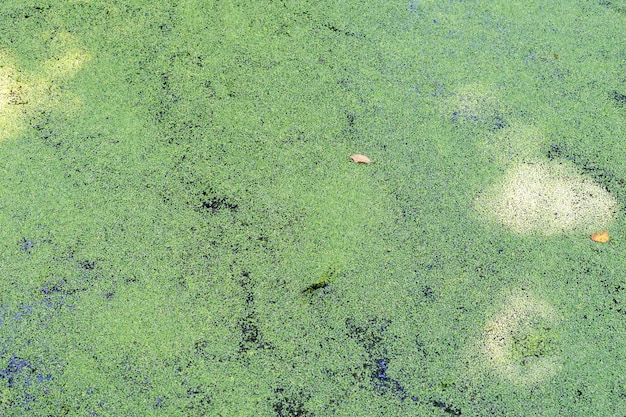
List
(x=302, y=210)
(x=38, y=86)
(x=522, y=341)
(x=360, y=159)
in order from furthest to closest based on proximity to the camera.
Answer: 1. (x=38, y=86)
2. (x=360, y=159)
3. (x=302, y=210)
4. (x=522, y=341)

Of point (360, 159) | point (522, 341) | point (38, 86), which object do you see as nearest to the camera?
point (522, 341)

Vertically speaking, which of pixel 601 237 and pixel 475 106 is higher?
pixel 475 106

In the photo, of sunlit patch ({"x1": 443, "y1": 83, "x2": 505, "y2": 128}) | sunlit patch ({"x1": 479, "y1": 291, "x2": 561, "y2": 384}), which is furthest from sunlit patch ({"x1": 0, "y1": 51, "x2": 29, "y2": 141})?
sunlit patch ({"x1": 479, "y1": 291, "x2": 561, "y2": 384})

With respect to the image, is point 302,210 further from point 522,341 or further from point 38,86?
point 38,86

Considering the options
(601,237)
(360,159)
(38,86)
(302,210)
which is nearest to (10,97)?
A: (38,86)

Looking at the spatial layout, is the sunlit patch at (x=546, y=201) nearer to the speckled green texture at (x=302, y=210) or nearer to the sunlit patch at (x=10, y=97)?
the speckled green texture at (x=302, y=210)

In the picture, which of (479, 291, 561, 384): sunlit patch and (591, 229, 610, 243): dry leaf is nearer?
(479, 291, 561, 384): sunlit patch

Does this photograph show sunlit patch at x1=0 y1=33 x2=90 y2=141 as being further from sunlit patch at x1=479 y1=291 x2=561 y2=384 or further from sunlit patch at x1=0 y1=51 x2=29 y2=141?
sunlit patch at x1=479 y1=291 x2=561 y2=384
